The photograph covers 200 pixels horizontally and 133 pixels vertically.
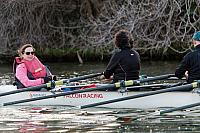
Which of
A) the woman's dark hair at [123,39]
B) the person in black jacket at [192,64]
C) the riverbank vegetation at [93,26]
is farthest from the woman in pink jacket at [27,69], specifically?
the riverbank vegetation at [93,26]

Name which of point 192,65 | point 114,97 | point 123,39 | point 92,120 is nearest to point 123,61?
point 123,39

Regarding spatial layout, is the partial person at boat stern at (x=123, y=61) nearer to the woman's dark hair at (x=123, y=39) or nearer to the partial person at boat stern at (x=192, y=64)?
the woman's dark hair at (x=123, y=39)

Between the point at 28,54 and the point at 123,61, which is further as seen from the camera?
the point at 28,54

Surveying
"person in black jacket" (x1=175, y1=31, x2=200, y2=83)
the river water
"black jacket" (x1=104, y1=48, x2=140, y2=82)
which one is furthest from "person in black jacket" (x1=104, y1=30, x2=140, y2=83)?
"person in black jacket" (x1=175, y1=31, x2=200, y2=83)

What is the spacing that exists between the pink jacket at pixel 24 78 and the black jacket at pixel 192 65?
10.9ft

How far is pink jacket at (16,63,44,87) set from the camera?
14.7m

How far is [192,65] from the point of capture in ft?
43.0

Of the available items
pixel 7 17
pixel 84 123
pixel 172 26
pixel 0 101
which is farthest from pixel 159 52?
pixel 84 123

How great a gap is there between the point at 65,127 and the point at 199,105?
8.65 ft

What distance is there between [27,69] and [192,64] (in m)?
3.96

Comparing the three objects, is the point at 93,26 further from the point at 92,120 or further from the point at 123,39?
the point at 92,120

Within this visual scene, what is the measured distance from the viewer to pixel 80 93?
14.1 metres

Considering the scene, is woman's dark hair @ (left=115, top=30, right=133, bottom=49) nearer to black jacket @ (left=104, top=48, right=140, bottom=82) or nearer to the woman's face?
black jacket @ (left=104, top=48, right=140, bottom=82)

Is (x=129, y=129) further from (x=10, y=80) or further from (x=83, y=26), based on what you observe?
(x=83, y=26)
